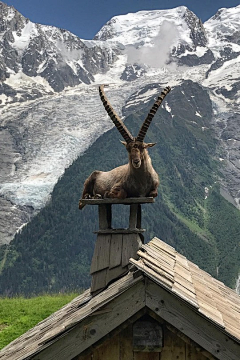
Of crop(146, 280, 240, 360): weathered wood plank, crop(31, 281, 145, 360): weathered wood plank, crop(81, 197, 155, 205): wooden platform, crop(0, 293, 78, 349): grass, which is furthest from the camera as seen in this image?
crop(0, 293, 78, 349): grass

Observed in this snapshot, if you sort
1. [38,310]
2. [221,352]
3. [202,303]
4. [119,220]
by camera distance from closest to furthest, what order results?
[221,352] → [202,303] → [38,310] → [119,220]

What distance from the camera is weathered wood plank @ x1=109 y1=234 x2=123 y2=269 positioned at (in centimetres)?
767

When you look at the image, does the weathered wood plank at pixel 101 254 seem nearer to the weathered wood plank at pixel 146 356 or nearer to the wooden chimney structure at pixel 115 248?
the wooden chimney structure at pixel 115 248

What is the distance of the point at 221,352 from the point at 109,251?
2890mm

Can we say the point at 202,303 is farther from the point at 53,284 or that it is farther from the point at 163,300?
the point at 53,284

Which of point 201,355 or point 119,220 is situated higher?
point 119,220

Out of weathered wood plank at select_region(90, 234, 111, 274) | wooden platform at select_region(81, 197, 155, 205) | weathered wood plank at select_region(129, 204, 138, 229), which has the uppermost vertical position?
wooden platform at select_region(81, 197, 155, 205)

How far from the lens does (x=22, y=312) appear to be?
1705cm

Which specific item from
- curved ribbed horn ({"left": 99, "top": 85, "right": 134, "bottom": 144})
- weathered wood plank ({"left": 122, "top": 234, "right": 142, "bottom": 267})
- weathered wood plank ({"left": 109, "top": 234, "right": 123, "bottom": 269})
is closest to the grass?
weathered wood plank ({"left": 109, "top": 234, "right": 123, "bottom": 269})

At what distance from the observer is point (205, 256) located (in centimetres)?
19612

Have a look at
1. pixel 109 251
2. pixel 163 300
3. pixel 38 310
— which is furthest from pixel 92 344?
pixel 38 310

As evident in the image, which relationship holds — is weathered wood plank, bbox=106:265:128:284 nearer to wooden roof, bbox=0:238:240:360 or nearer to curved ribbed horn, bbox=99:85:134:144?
curved ribbed horn, bbox=99:85:134:144

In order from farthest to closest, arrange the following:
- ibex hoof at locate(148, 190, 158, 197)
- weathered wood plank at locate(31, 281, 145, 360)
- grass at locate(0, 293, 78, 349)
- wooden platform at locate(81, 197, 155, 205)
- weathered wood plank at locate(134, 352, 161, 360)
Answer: grass at locate(0, 293, 78, 349), ibex hoof at locate(148, 190, 158, 197), wooden platform at locate(81, 197, 155, 205), weathered wood plank at locate(134, 352, 161, 360), weathered wood plank at locate(31, 281, 145, 360)

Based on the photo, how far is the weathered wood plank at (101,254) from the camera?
777 centimetres
